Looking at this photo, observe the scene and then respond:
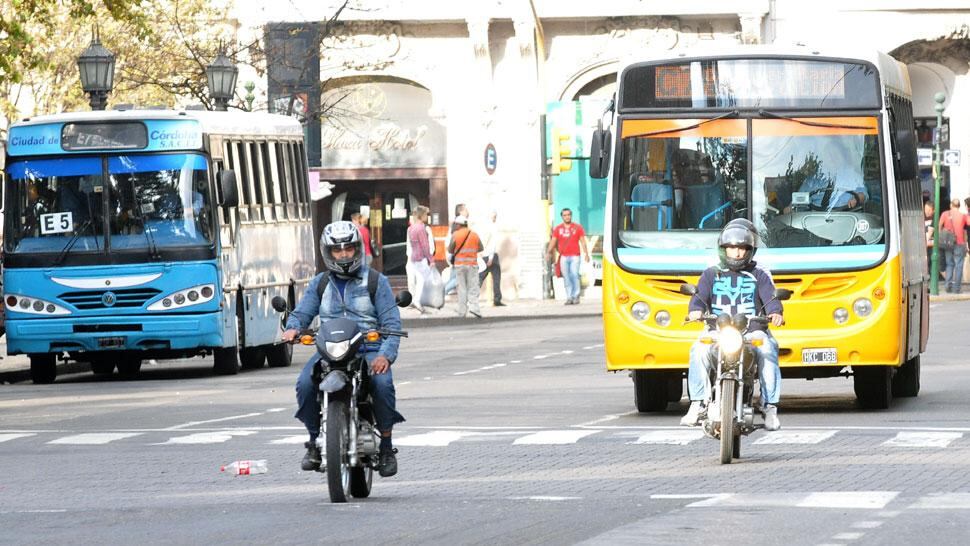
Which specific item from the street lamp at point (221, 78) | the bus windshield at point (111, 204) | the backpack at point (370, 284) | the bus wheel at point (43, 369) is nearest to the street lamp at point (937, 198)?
the street lamp at point (221, 78)

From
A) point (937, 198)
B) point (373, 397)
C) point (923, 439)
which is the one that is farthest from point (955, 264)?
point (373, 397)

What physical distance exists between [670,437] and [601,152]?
285 centimetres

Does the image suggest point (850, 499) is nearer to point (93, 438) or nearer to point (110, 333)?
point (93, 438)

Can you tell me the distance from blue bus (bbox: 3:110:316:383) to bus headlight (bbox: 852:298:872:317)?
906cm

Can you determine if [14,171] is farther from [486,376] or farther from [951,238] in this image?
[951,238]

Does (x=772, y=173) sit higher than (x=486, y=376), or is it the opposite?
(x=772, y=173)

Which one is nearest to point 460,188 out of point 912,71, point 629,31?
point 629,31

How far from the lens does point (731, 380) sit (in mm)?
13805

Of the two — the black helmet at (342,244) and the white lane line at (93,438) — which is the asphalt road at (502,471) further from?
the black helmet at (342,244)

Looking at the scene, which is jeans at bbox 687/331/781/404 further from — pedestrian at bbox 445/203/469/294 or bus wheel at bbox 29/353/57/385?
pedestrian at bbox 445/203/469/294

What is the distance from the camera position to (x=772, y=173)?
17.9 metres

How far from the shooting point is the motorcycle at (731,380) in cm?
1370

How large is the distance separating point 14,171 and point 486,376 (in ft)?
18.2

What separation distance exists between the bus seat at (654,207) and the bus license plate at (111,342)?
27.6 ft
